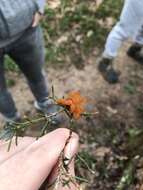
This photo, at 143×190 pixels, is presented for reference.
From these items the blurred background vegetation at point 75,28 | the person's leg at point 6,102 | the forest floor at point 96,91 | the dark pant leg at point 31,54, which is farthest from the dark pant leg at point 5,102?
the blurred background vegetation at point 75,28

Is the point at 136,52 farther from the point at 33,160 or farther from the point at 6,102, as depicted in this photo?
the point at 33,160

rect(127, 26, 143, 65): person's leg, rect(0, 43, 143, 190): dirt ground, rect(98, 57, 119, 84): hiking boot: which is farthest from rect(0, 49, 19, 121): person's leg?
rect(127, 26, 143, 65): person's leg

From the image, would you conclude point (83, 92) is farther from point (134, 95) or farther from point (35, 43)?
point (35, 43)

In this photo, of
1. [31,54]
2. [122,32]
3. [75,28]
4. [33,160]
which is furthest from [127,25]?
[33,160]

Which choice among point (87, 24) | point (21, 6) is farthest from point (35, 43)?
point (87, 24)

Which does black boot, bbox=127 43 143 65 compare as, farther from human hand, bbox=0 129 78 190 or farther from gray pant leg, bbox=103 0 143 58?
human hand, bbox=0 129 78 190
